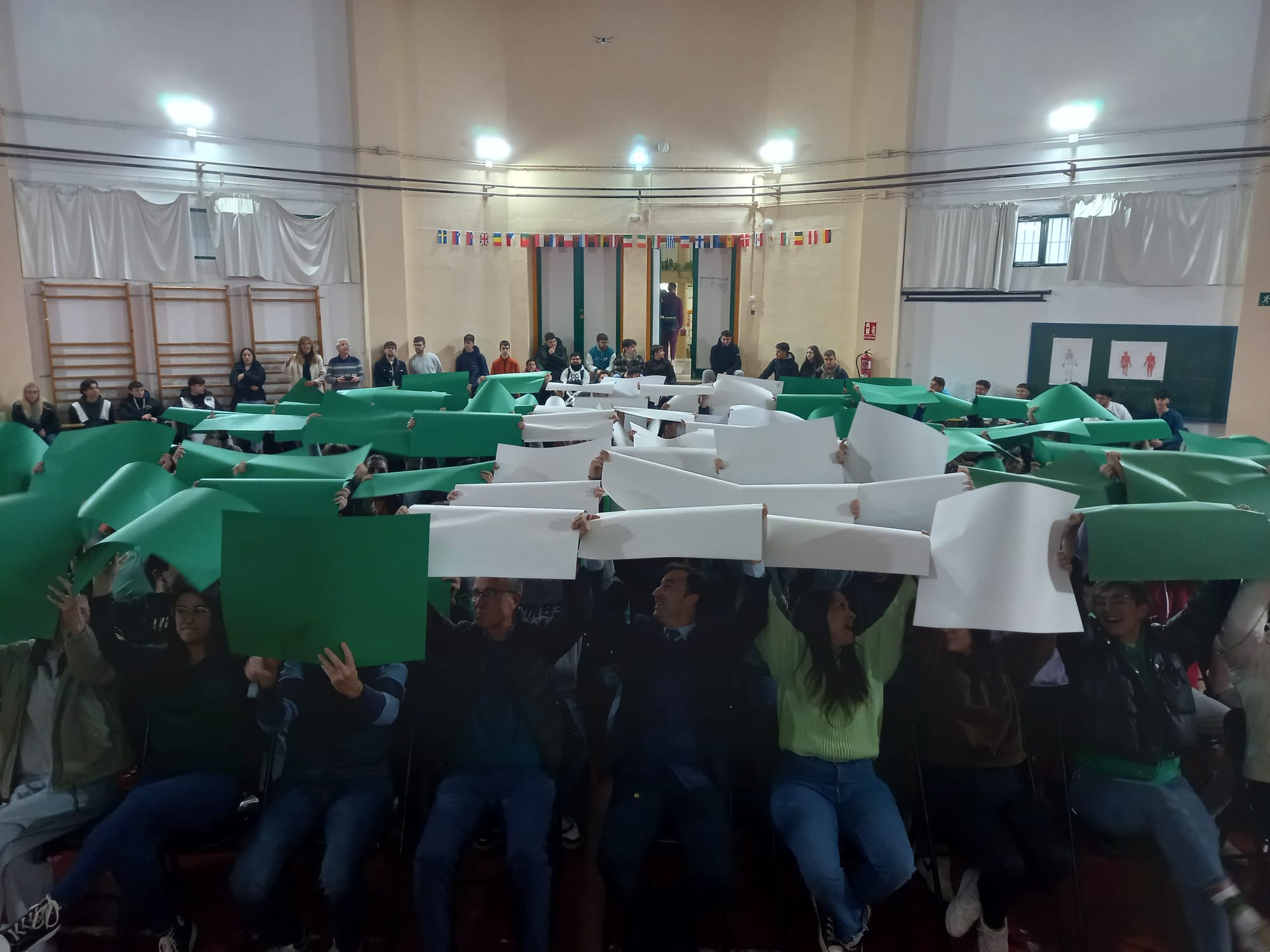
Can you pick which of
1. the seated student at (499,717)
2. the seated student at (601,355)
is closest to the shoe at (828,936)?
the seated student at (499,717)

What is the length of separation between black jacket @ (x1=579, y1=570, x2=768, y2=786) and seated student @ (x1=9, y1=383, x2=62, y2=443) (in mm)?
8352

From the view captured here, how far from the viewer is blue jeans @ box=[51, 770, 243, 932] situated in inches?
87.7

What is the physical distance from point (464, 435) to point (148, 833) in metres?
2.34

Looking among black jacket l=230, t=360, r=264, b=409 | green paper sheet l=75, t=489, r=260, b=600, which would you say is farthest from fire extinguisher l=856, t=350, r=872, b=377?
green paper sheet l=75, t=489, r=260, b=600

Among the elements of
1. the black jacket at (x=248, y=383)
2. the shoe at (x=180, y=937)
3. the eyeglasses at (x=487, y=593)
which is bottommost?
the shoe at (x=180, y=937)

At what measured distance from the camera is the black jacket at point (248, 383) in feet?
31.8

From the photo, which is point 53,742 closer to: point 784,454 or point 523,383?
point 784,454

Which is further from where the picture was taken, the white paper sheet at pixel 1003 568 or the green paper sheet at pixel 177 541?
the green paper sheet at pixel 177 541

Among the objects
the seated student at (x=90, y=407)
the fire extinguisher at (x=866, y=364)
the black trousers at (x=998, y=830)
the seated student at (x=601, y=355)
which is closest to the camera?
the black trousers at (x=998, y=830)

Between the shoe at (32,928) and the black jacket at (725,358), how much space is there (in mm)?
10164

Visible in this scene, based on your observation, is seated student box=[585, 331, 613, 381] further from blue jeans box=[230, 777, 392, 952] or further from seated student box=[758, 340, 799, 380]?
blue jeans box=[230, 777, 392, 952]

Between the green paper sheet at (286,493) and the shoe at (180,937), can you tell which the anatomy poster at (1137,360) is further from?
the shoe at (180,937)

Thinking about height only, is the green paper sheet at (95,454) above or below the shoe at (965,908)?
above

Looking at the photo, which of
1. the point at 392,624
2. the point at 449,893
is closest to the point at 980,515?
the point at 392,624
